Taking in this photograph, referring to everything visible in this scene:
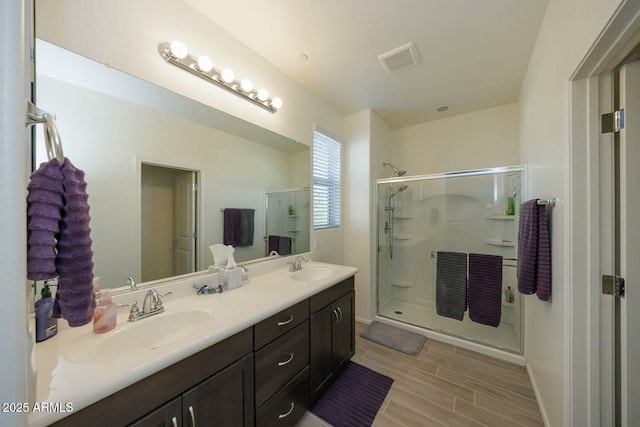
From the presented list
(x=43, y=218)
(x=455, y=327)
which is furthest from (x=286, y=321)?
(x=455, y=327)

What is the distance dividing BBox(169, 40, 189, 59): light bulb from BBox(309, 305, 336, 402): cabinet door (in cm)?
173

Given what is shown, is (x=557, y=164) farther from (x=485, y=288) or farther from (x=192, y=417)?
(x=192, y=417)

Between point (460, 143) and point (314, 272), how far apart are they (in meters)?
2.52

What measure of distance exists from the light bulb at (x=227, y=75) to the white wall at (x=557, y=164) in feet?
5.77

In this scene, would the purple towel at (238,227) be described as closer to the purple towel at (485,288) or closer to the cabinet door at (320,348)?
the cabinet door at (320,348)

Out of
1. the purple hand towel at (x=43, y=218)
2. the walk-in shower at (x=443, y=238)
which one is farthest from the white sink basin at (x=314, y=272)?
the purple hand towel at (x=43, y=218)

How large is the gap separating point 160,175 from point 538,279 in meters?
2.29

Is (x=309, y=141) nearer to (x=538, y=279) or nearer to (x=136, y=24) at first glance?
(x=136, y=24)

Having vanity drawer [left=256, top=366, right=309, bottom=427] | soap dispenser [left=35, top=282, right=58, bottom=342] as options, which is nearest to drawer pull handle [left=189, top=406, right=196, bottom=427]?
vanity drawer [left=256, top=366, right=309, bottom=427]

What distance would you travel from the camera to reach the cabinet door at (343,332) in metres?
1.69

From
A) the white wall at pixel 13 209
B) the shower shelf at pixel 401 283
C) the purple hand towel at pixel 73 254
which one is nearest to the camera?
the white wall at pixel 13 209

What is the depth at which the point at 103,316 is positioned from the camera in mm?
923

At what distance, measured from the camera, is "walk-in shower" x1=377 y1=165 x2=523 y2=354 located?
230cm

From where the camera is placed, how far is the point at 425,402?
1562 mm
